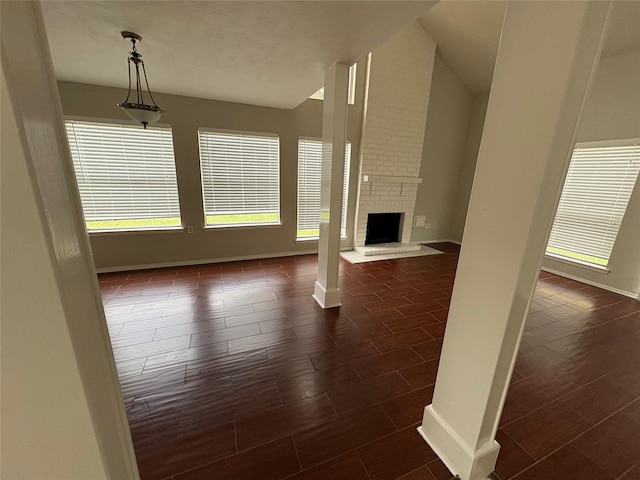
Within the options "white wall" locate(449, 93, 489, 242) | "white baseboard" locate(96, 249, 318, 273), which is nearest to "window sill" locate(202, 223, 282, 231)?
"white baseboard" locate(96, 249, 318, 273)

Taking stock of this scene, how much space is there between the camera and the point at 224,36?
1.71 metres

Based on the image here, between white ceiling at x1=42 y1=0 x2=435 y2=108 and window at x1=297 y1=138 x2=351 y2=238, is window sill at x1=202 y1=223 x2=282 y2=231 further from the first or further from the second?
white ceiling at x1=42 y1=0 x2=435 y2=108

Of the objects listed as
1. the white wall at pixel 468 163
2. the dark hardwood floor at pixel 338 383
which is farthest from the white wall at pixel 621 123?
the white wall at pixel 468 163

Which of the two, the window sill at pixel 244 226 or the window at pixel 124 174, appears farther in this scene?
the window sill at pixel 244 226

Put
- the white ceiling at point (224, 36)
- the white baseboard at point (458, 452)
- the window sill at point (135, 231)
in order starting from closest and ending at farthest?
the white baseboard at point (458, 452) < the white ceiling at point (224, 36) < the window sill at point (135, 231)

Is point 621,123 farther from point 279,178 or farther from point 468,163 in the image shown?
point 279,178

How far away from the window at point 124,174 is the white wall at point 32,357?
3.47 metres

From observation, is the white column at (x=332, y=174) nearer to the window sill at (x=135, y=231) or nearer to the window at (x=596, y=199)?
the window sill at (x=135, y=231)

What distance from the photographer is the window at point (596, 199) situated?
301 cm

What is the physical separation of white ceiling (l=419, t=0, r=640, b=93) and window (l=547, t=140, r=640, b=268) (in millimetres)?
1152

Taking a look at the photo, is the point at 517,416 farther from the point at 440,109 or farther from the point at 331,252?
the point at 440,109

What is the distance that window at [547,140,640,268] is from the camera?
3.01 m

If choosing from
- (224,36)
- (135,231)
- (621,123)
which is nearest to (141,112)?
(224,36)

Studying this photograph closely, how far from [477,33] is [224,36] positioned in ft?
13.0
